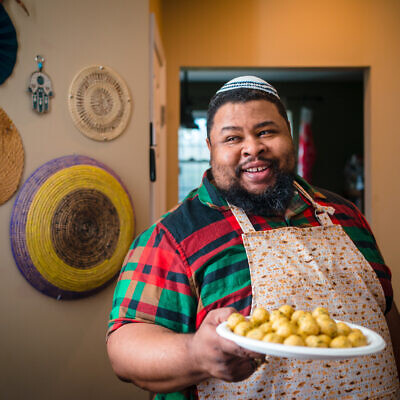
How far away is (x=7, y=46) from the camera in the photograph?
1.91m

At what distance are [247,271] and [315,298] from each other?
0.18 m

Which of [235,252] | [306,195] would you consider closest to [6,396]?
[235,252]

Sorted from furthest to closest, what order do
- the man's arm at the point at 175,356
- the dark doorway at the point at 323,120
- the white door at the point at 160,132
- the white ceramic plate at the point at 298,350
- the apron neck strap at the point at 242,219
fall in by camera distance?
the dark doorway at the point at 323,120, the white door at the point at 160,132, the apron neck strap at the point at 242,219, the man's arm at the point at 175,356, the white ceramic plate at the point at 298,350

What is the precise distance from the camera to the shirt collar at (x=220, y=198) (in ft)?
4.10

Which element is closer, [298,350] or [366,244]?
[298,350]

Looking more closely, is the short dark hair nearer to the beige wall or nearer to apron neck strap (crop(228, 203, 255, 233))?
apron neck strap (crop(228, 203, 255, 233))

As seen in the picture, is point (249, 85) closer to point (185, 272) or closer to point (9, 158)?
point (185, 272)

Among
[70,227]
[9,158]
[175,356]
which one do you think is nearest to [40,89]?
[9,158]

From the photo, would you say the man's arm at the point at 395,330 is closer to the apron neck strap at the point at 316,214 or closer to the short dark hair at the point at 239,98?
the apron neck strap at the point at 316,214

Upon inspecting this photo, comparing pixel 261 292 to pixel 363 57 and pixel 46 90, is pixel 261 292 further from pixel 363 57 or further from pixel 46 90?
pixel 363 57

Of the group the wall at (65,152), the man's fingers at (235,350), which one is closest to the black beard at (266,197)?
the man's fingers at (235,350)

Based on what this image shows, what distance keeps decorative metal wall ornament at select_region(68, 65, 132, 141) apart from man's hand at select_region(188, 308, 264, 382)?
1439 millimetres

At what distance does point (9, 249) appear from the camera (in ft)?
6.25

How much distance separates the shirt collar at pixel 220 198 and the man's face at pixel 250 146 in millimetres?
32
